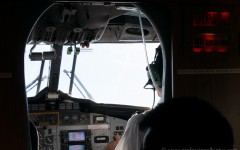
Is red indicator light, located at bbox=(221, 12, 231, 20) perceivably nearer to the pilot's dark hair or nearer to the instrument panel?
the pilot's dark hair

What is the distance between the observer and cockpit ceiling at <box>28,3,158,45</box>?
3.94 meters

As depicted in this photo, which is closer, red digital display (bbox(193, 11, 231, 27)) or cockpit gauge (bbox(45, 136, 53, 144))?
red digital display (bbox(193, 11, 231, 27))

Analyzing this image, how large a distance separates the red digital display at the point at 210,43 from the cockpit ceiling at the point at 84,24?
0.93 meters

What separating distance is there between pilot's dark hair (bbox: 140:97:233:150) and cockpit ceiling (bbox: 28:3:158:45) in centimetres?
Result: 231

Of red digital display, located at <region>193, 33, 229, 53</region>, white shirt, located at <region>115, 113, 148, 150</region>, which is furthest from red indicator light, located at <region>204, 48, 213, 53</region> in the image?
white shirt, located at <region>115, 113, 148, 150</region>

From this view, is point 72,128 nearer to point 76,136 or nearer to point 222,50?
point 76,136

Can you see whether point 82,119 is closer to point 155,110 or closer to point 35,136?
point 35,136

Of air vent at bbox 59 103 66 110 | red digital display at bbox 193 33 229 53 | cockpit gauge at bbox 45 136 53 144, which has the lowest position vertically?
cockpit gauge at bbox 45 136 53 144

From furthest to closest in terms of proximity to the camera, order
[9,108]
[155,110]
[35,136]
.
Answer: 1. [35,136]
2. [9,108]
3. [155,110]

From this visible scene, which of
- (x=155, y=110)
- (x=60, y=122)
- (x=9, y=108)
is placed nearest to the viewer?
(x=155, y=110)

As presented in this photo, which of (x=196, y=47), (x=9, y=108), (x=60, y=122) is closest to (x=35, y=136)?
(x=9, y=108)

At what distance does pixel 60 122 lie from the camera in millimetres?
5422

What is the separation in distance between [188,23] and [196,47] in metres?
0.17

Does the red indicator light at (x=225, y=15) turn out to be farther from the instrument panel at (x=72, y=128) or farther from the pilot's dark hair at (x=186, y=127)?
the instrument panel at (x=72, y=128)
